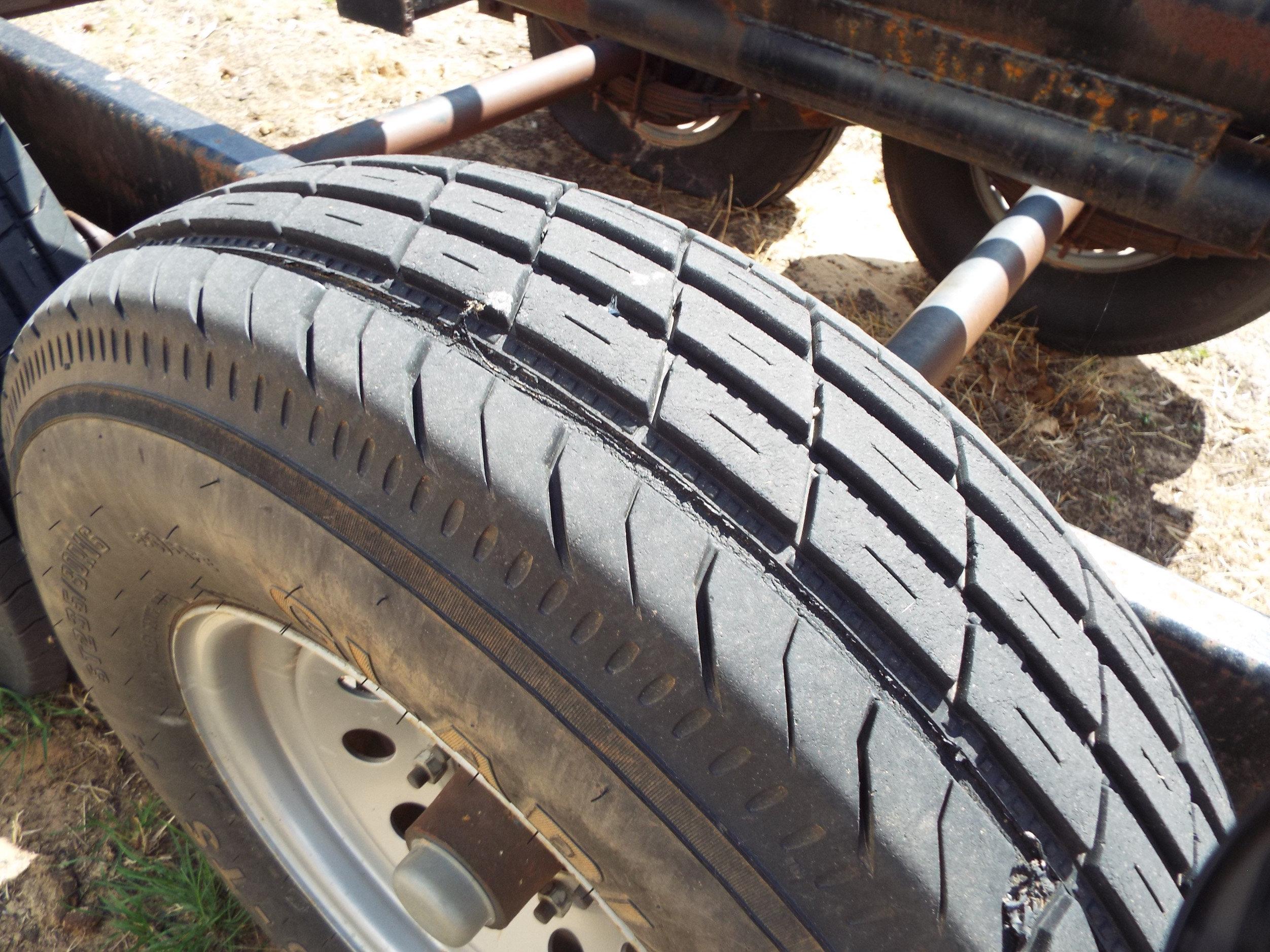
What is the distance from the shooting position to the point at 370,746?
1488mm

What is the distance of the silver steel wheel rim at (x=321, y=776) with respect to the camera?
4.48ft

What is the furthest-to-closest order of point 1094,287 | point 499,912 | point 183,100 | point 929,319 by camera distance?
point 183,100, point 1094,287, point 929,319, point 499,912

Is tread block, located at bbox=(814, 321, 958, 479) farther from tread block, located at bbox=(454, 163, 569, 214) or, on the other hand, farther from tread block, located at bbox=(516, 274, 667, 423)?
tread block, located at bbox=(454, 163, 569, 214)

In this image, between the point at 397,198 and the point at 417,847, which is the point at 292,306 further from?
the point at 417,847

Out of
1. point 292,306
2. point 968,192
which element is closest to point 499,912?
point 292,306

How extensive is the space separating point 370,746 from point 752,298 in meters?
0.93

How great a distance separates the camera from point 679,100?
2.90 metres

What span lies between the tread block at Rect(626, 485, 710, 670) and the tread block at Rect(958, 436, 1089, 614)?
0.35 metres

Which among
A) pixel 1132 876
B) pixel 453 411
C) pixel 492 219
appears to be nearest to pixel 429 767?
pixel 453 411

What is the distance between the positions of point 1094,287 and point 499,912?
2403 mm

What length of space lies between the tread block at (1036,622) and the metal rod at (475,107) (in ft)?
4.83

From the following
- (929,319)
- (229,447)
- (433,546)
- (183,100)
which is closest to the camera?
(433,546)

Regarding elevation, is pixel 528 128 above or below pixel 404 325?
above

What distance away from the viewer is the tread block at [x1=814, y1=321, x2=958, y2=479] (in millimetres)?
1022
